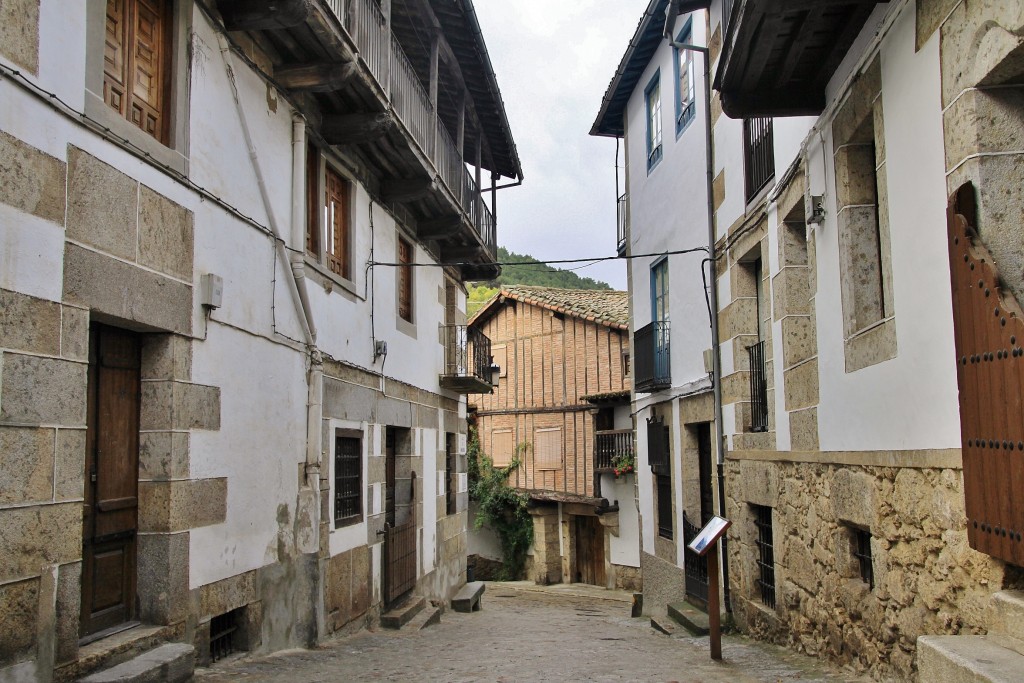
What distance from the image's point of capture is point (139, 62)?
5.34 m

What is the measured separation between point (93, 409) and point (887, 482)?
4.58 m

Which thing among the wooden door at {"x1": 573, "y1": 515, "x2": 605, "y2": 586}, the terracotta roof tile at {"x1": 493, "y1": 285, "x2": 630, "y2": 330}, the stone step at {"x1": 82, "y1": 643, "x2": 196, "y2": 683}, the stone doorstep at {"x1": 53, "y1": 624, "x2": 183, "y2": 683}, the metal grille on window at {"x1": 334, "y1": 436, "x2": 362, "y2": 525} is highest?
the terracotta roof tile at {"x1": 493, "y1": 285, "x2": 630, "y2": 330}

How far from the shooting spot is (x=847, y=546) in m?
5.84

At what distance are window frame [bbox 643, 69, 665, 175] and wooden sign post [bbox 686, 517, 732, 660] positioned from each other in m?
6.70

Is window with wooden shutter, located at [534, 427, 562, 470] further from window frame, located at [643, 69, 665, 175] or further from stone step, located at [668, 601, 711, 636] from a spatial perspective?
stone step, located at [668, 601, 711, 636]

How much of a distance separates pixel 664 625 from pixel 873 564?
5090 mm

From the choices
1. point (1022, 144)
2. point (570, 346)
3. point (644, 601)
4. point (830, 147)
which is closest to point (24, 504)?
point (1022, 144)

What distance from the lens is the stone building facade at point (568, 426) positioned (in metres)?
20.5

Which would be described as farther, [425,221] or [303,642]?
[425,221]

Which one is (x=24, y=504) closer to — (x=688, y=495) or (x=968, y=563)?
(x=968, y=563)

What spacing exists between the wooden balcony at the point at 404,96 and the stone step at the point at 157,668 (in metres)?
4.27

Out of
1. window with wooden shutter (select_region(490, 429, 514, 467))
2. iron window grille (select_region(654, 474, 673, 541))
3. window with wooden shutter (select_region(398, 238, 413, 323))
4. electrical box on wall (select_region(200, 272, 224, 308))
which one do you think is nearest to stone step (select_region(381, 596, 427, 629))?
iron window grille (select_region(654, 474, 673, 541))

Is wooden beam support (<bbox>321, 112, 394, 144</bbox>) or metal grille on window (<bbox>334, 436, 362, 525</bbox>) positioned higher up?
wooden beam support (<bbox>321, 112, 394, 144</bbox>)

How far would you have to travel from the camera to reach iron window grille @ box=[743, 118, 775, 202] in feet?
25.6
